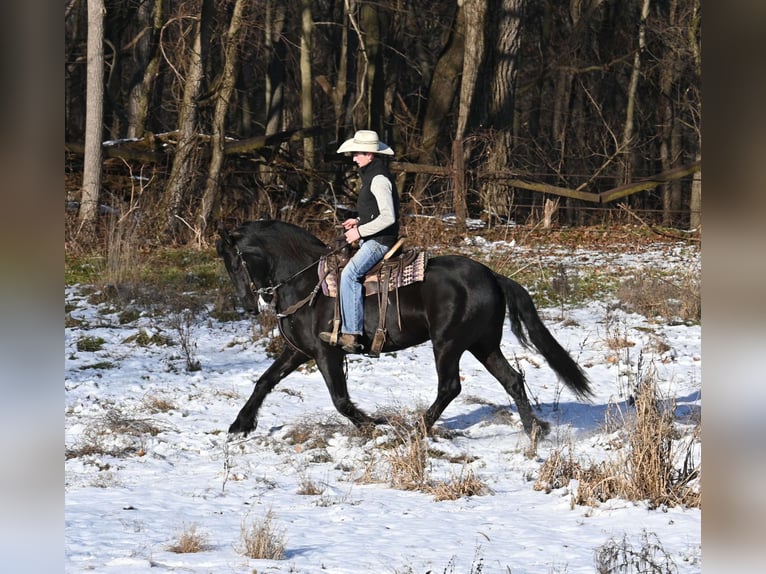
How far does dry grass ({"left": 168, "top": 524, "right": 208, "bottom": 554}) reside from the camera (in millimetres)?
5645

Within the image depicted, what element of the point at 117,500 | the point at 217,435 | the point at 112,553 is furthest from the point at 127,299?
the point at 112,553

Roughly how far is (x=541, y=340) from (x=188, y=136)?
1316cm

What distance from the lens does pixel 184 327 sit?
1310 centimetres

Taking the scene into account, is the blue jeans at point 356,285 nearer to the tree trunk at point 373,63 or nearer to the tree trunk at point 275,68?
the tree trunk at point 373,63

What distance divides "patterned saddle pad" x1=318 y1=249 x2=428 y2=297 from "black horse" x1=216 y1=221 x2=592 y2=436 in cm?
9

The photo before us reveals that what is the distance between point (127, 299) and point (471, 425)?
6.56 meters

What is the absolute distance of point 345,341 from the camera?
28.0 ft

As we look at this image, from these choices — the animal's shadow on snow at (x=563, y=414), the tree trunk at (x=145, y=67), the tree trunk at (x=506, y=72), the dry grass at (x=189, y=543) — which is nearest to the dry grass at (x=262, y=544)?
the dry grass at (x=189, y=543)

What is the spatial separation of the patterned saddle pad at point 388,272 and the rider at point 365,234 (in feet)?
0.23

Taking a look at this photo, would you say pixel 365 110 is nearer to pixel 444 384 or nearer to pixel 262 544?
pixel 444 384

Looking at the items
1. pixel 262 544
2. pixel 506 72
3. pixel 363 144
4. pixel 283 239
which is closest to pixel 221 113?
pixel 506 72

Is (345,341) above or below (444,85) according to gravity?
below

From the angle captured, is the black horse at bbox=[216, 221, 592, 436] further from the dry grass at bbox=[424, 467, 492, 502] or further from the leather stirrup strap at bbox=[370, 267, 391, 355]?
the dry grass at bbox=[424, 467, 492, 502]

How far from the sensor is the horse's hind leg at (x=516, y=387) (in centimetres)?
855
